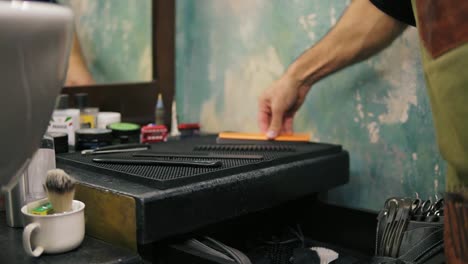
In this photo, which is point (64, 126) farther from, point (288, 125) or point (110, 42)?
point (288, 125)

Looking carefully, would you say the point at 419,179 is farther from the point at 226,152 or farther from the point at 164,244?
the point at 164,244

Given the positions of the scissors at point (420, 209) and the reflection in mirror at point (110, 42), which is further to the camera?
the reflection in mirror at point (110, 42)

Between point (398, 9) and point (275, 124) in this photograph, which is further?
point (275, 124)

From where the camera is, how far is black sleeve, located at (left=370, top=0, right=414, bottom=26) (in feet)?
3.67

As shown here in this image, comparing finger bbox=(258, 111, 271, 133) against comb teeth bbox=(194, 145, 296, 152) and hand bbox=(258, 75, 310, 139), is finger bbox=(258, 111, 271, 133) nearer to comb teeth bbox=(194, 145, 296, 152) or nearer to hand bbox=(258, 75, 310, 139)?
hand bbox=(258, 75, 310, 139)

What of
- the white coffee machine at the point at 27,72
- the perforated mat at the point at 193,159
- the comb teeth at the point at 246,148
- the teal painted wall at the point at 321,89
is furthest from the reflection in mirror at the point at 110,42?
the white coffee machine at the point at 27,72

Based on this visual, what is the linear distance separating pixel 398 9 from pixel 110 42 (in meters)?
0.87

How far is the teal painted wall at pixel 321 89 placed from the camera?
1.27 metres

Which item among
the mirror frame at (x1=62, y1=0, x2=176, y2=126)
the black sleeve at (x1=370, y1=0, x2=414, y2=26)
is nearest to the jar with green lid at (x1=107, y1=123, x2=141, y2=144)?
the mirror frame at (x1=62, y1=0, x2=176, y2=126)

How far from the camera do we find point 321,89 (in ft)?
4.77

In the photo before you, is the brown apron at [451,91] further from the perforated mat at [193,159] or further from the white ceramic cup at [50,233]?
the white ceramic cup at [50,233]

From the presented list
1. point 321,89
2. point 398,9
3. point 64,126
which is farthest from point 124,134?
point 398,9

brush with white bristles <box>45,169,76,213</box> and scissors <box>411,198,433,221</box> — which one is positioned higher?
brush with white bristles <box>45,169,76,213</box>

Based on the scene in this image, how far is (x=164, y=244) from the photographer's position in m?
0.91
